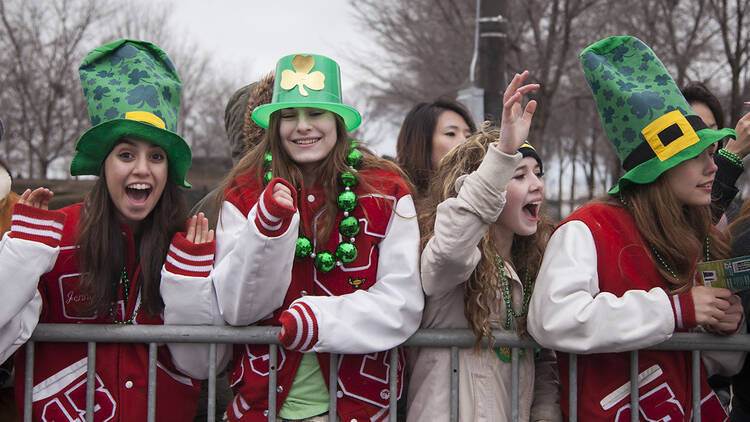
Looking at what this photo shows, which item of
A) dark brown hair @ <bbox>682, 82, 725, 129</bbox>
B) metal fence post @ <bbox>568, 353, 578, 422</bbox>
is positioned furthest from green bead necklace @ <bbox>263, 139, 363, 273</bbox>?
dark brown hair @ <bbox>682, 82, 725, 129</bbox>

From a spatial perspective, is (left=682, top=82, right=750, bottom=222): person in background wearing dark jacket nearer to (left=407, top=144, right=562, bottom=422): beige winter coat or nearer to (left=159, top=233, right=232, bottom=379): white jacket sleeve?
(left=407, top=144, right=562, bottom=422): beige winter coat

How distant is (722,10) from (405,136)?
11.6m

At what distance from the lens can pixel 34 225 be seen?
247 cm

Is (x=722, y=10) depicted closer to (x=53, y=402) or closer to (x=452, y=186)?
(x=452, y=186)

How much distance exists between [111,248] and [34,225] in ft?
1.01

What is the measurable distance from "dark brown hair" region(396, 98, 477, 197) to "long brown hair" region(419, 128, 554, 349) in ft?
3.75

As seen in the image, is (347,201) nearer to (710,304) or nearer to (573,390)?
(573,390)

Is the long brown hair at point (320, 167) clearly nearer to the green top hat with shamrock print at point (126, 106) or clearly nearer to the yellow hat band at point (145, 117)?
the green top hat with shamrock print at point (126, 106)

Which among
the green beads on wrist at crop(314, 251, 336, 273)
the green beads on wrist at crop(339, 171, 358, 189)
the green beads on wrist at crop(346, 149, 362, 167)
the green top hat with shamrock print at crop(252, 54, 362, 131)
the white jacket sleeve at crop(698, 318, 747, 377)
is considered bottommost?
the white jacket sleeve at crop(698, 318, 747, 377)

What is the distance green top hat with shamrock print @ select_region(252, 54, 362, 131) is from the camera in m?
2.84

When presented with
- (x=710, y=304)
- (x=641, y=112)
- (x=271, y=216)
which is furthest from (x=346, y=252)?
(x=710, y=304)

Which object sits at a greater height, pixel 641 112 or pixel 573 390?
pixel 641 112

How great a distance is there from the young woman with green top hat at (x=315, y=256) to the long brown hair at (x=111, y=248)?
0.25 metres

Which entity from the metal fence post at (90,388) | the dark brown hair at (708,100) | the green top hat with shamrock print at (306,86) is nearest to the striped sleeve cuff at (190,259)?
the metal fence post at (90,388)
